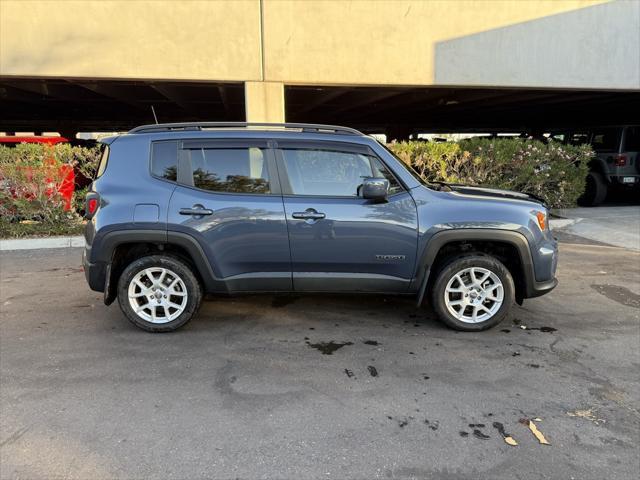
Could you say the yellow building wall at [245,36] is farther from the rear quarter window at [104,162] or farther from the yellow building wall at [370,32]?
the rear quarter window at [104,162]

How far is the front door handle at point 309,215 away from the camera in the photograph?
4.01m

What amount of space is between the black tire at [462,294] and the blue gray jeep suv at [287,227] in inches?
0.4

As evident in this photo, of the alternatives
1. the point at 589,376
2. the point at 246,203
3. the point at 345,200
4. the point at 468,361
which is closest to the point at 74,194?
the point at 246,203

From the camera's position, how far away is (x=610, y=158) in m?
11.5

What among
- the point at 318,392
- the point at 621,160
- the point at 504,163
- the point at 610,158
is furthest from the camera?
the point at 610,158

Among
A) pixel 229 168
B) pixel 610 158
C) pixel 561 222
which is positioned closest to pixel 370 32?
pixel 561 222

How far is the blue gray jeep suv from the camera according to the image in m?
4.04

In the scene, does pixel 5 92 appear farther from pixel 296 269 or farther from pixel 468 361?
pixel 468 361

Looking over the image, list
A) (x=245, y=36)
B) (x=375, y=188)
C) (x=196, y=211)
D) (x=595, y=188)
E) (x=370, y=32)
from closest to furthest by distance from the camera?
(x=375, y=188), (x=196, y=211), (x=245, y=36), (x=370, y=32), (x=595, y=188)

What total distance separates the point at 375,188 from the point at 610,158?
405 inches

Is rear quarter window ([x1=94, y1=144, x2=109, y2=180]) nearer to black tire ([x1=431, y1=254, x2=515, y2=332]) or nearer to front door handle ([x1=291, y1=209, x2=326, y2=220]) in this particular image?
Answer: front door handle ([x1=291, y1=209, x2=326, y2=220])

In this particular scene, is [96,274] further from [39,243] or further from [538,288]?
[39,243]

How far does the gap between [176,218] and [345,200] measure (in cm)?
148

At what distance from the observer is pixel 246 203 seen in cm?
405
